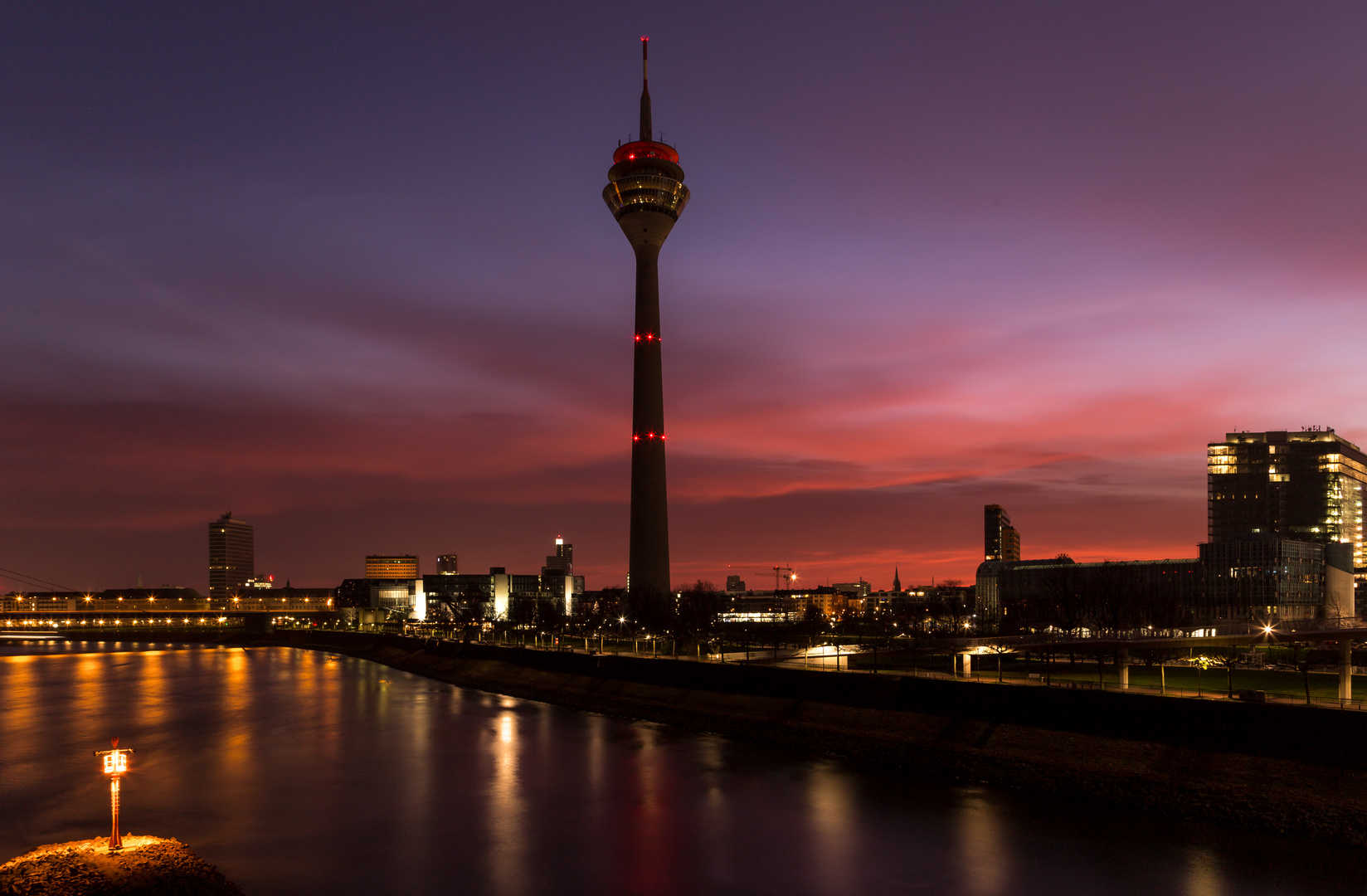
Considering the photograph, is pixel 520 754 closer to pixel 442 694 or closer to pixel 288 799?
pixel 288 799

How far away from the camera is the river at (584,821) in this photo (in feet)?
88.2

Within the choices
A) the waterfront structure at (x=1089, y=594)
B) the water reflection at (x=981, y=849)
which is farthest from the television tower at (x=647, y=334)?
the water reflection at (x=981, y=849)

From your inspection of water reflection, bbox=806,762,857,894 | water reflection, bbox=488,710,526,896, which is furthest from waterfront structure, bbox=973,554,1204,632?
water reflection, bbox=488,710,526,896

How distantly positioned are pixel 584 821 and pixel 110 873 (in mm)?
16637

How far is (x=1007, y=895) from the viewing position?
84.6ft

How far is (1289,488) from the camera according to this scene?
18725cm

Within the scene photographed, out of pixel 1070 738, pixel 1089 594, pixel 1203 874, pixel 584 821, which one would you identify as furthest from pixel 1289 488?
pixel 584 821

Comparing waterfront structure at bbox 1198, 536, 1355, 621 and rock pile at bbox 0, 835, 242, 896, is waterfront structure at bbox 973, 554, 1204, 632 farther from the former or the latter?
rock pile at bbox 0, 835, 242, 896

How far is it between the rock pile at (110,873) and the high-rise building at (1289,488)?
20070cm

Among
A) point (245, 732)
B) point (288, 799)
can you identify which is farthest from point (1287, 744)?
point (245, 732)

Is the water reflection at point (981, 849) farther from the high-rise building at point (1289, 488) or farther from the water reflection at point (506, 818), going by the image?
the high-rise building at point (1289, 488)

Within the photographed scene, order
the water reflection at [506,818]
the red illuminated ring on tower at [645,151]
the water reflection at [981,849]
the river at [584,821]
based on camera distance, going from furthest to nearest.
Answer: the red illuminated ring on tower at [645,151] → the water reflection at [506,818] → the river at [584,821] → the water reflection at [981,849]

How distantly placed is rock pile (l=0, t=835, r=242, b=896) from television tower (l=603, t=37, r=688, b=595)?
9421 centimetres

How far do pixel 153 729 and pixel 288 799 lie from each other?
25444mm
